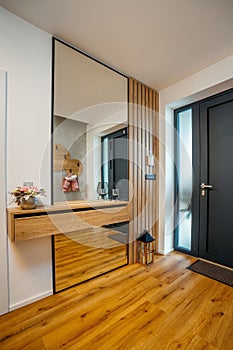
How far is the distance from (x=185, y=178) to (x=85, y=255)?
188 centimetres

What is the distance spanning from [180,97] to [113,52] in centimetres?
112

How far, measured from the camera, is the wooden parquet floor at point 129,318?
4.00 ft

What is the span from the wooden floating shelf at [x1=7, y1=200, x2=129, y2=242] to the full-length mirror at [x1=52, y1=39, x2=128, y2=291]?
5.2 inches

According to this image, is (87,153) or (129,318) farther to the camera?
(87,153)

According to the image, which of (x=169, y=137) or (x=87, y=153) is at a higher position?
(x=169, y=137)

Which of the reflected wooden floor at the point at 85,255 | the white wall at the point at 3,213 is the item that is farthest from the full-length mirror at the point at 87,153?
the white wall at the point at 3,213

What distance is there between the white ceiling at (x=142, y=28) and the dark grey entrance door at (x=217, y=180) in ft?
2.10

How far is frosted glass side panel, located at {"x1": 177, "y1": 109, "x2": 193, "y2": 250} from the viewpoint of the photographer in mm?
2689

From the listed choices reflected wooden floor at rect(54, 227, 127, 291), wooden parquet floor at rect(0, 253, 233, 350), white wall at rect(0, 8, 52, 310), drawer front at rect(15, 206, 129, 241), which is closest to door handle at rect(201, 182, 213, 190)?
wooden parquet floor at rect(0, 253, 233, 350)

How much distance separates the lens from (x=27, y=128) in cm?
160

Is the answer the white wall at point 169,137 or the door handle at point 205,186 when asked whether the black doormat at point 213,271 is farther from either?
the door handle at point 205,186

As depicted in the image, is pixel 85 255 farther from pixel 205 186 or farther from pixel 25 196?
pixel 205 186

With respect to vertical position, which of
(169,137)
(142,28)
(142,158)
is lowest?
(142,158)

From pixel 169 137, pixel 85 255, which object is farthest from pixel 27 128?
pixel 169 137
